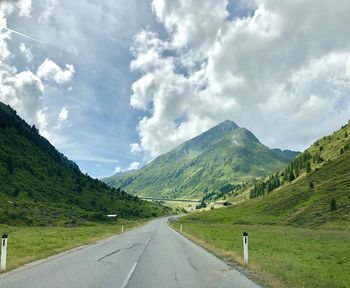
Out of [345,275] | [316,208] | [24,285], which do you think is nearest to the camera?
[24,285]

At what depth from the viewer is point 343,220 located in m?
74.5

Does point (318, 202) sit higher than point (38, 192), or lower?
lower

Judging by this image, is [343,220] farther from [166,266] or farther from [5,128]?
[5,128]

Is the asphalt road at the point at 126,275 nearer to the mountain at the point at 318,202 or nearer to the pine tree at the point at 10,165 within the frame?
the mountain at the point at 318,202

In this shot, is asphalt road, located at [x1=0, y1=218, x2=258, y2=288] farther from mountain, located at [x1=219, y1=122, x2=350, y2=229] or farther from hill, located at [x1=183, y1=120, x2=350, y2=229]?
mountain, located at [x1=219, y1=122, x2=350, y2=229]

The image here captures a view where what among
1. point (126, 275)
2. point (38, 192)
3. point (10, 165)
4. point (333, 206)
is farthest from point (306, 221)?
point (10, 165)

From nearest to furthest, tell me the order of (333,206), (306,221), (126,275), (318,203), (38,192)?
1. (126,275)
2. (306,221)
3. (333,206)
4. (318,203)
5. (38,192)

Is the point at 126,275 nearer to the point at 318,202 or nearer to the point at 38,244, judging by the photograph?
the point at 38,244

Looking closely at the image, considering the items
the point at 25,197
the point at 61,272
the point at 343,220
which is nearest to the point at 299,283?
the point at 61,272

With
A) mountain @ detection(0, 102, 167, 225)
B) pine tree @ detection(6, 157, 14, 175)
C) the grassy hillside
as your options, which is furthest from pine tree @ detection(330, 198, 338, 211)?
pine tree @ detection(6, 157, 14, 175)

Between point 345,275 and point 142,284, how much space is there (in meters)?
10.8

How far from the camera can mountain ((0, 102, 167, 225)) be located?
329 ft

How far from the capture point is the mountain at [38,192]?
10019cm

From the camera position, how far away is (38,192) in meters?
147
